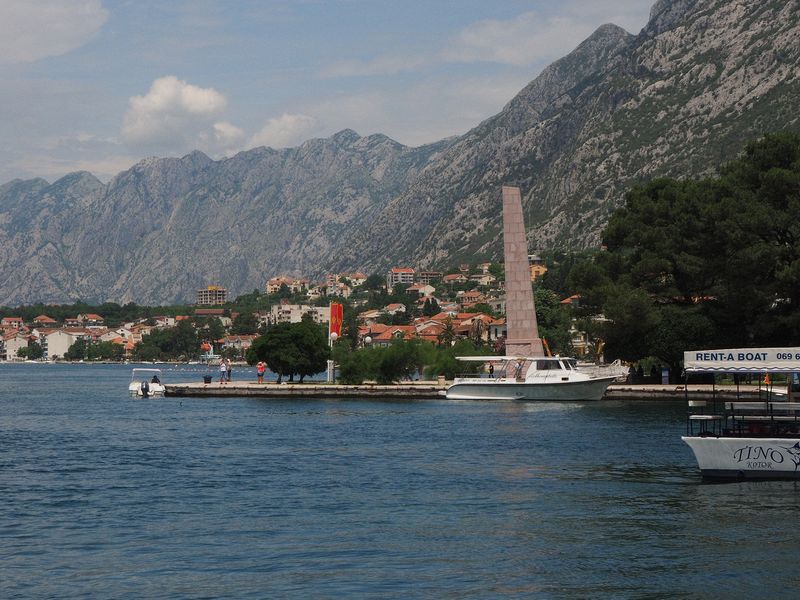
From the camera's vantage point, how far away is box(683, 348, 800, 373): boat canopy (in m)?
35.7

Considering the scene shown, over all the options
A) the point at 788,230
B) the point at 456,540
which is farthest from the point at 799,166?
the point at 456,540

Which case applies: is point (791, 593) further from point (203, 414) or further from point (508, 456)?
point (203, 414)

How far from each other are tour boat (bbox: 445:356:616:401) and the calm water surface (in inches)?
779

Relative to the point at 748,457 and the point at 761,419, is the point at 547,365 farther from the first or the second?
the point at 748,457

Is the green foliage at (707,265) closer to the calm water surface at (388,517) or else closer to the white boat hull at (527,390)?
the white boat hull at (527,390)

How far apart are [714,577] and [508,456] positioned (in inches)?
833

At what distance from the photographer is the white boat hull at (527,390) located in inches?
3019

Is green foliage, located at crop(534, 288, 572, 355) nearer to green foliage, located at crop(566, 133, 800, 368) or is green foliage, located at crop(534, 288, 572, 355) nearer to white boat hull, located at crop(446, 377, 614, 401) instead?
green foliage, located at crop(566, 133, 800, 368)

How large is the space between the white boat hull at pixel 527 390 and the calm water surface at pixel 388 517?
1975cm

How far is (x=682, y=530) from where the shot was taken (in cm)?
2909

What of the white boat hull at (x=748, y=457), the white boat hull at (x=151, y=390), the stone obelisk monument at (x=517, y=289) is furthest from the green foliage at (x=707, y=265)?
the white boat hull at (x=748, y=457)

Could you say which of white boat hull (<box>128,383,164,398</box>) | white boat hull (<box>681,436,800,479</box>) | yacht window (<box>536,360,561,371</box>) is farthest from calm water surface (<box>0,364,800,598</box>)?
white boat hull (<box>128,383,164,398</box>)

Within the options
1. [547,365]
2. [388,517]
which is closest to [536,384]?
[547,365]

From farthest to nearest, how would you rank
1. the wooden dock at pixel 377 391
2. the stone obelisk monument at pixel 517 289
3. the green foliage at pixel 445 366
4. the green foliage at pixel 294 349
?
the green foliage at pixel 445 366
the green foliage at pixel 294 349
the stone obelisk monument at pixel 517 289
the wooden dock at pixel 377 391
